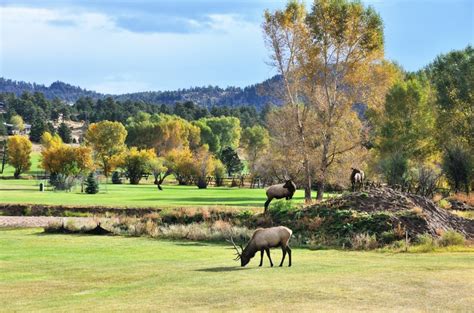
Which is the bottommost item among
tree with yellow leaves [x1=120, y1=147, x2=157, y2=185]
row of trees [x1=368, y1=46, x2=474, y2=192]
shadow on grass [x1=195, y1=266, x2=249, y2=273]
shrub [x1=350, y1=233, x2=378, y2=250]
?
shadow on grass [x1=195, y1=266, x2=249, y2=273]

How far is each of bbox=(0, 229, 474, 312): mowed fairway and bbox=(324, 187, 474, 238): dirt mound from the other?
5654mm

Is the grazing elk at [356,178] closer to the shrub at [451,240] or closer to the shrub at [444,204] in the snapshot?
the shrub at [444,204]

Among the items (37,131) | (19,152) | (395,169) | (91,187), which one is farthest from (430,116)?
(37,131)

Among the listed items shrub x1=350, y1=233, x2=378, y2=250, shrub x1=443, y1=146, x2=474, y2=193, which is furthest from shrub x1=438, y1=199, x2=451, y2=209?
shrub x1=350, y1=233, x2=378, y2=250

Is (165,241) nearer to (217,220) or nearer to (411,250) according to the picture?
(217,220)

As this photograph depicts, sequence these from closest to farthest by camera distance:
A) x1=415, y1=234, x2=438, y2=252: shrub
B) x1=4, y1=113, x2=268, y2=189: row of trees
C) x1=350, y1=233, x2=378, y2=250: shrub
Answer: x1=415, y1=234, x2=438, y2=252: shrub < x1=350, y1=233, x2=378, y2=250: shrub < x1=4, y1=113, x2=268, y2=189: row of trees

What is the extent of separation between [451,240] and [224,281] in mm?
16574

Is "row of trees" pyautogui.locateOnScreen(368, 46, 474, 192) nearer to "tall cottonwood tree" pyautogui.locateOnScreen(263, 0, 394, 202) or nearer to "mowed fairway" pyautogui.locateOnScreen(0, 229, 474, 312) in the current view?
"tall cottonwood tree" pyautogui.locateOnScreen(263, 0, 394, 202)

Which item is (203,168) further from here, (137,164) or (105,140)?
(105,140)

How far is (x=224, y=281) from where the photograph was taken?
1978 cm

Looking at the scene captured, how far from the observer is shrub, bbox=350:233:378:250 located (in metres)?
31.9

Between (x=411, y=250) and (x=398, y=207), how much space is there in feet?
22.5

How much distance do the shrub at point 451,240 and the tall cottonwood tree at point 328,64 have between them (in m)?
22.7

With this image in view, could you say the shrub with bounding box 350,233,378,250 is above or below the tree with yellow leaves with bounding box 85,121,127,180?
below
